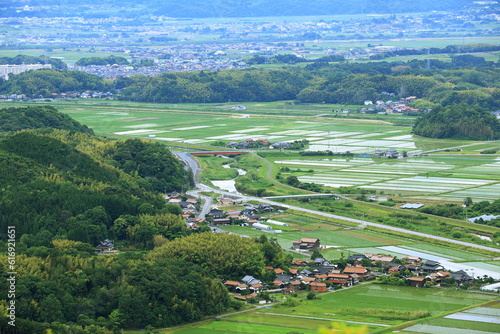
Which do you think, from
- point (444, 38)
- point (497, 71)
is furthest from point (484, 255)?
point (444, 38)

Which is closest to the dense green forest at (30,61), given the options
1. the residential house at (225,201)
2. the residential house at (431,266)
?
the residential house at (225,201)

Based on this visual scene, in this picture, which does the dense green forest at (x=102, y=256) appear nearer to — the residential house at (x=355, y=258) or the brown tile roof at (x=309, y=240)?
the brown tile roof at (x=309, y=240)

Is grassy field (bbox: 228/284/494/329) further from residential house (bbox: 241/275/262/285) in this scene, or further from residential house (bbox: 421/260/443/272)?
residential house (bbox: 241/275/262/285)

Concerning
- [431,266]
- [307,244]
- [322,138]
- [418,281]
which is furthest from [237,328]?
[322,138]

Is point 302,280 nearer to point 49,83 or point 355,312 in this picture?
point 355,312

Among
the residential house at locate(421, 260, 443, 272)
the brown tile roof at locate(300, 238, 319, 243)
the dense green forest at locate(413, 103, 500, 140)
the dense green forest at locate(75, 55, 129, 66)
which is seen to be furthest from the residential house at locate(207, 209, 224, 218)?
the dense green forest at locate(75, 55, 129, 66)
